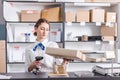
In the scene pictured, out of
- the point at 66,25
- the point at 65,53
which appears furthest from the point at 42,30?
the point at 66,25

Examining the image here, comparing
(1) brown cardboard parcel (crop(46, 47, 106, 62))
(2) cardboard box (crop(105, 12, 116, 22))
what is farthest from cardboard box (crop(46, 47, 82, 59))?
(2) cardboard box (crop(105, 12, 116, 22))

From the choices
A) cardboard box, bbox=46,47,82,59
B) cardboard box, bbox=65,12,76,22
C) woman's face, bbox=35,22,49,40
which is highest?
cardboard box, bbox=65,12,76,22

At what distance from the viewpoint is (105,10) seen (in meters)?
4.25

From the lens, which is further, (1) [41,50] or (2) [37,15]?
(2) [37,15]

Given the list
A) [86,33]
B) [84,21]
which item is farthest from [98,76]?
[86,33]

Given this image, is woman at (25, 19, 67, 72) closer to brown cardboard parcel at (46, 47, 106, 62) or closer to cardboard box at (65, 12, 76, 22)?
brown cardboard parcel at (46, 47, 106, 62)

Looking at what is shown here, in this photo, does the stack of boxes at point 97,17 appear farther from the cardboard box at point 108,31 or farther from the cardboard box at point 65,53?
the cardboard box at point 65,53

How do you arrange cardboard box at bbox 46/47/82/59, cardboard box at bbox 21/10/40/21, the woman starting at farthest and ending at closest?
cardboard box at bbox 21/10/40/21
the woman
cardboard box at bbox 46/47/82/59

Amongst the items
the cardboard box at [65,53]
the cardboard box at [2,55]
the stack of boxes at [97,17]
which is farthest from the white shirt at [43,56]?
the stack of boxes at [97,17]

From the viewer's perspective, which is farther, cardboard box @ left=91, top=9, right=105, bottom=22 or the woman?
cardboard box @ left=91, top=9, right=105, bottom=22

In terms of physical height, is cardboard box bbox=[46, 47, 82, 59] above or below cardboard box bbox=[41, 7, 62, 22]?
below

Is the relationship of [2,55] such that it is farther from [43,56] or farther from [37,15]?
[43,56]

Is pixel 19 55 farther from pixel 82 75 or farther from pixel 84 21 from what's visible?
pixel 82 75

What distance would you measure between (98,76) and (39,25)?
93 cm
